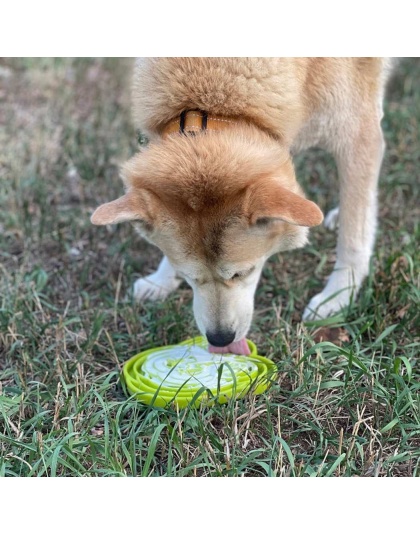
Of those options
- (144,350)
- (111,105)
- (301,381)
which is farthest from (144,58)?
(111,105)

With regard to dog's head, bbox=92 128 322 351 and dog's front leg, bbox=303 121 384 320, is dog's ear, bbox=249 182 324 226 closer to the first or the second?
dog's head, bbox=92 128 322 351

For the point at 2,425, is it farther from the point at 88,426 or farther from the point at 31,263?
the point at 31,263

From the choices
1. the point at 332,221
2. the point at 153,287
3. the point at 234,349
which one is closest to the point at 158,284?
the point at 153,287

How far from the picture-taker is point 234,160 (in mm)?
3014

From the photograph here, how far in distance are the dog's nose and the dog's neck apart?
3.21ft

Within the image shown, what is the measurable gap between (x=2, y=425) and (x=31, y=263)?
1701 millimetres

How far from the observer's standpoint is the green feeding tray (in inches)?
120

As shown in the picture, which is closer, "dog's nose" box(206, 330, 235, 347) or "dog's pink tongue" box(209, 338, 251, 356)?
"dog's nose" box(206, 330, 235, 347)

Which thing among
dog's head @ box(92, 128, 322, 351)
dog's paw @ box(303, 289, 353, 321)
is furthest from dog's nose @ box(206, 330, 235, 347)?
dog's paw @ box(303, 289, 353, 321)

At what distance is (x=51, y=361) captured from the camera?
140 inches

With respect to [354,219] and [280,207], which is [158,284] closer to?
[354,219]

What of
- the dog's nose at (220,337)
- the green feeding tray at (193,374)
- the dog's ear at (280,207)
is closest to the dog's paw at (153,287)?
the green feeding tray at (193,374)

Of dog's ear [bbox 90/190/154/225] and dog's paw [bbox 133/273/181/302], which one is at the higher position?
dog's ear [bbox 90/190/154/225]

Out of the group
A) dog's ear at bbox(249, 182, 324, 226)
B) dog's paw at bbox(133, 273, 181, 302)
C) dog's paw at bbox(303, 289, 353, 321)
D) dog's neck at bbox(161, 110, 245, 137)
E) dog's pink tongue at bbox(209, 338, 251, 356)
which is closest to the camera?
dog's ear at bbox(249, 182, 324, 226)
